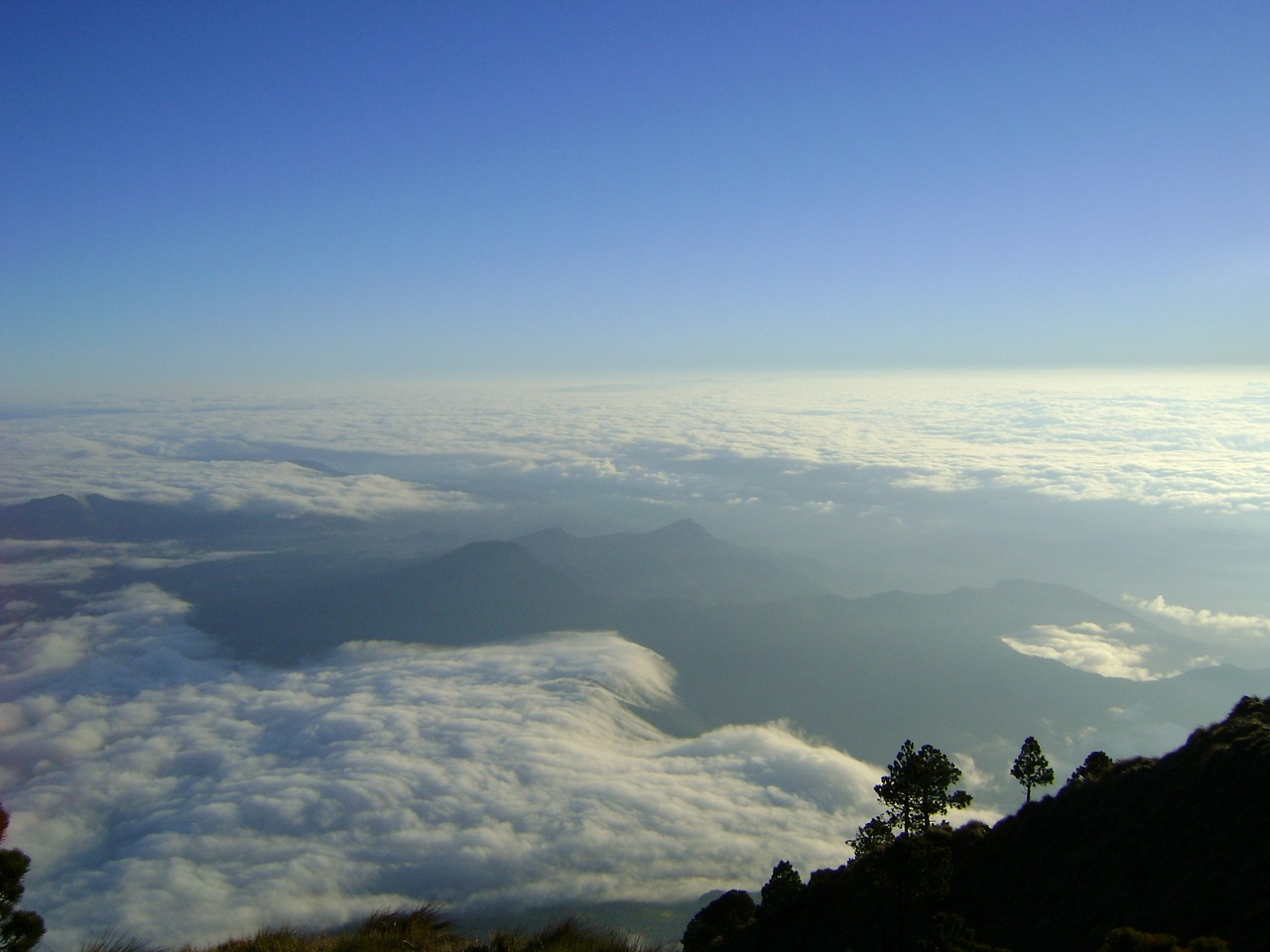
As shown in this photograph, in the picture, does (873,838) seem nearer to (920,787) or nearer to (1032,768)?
(920,787)

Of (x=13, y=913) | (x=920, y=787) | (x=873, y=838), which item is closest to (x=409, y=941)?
(x=13, y=913)

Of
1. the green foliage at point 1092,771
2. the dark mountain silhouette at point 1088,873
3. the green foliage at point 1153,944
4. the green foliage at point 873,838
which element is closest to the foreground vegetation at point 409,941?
the dark mountain silhouette at point 1088,873

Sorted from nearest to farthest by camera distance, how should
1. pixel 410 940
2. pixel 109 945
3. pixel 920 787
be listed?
pixel 109 945 < pixel 410 940 < pixel 920 787

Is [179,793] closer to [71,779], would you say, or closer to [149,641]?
[71,779]

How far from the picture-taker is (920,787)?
23984 millimetres

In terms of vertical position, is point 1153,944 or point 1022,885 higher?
point 1153,944

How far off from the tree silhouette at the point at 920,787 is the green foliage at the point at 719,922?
32.9 ft

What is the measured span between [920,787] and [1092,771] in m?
11.8

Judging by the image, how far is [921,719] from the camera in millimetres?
Result: 189000

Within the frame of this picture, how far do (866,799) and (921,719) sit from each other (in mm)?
79300

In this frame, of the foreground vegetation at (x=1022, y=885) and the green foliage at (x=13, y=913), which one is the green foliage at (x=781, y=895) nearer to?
the foreground vegetation at (x=1022, y=885)

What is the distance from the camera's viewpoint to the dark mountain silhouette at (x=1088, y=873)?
664 inches

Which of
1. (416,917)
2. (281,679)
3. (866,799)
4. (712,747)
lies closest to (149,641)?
(281,679)

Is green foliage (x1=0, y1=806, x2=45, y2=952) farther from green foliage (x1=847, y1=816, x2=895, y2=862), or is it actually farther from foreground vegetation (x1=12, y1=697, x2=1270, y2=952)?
green foliage (x1=847, y1=816, x2=895, y2=862)
